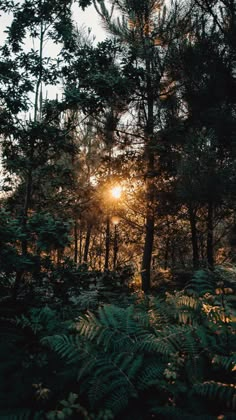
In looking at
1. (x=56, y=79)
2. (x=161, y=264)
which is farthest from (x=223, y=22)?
(x=161, y=264)

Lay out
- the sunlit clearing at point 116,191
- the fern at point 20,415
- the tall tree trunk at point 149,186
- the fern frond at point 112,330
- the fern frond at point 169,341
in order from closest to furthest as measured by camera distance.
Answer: the fern at point 20,415, the fern frond at point 169,341, the fern frond at point 112,330, the tall tree trunk at point 149,186, the sunlit clearing at point 116,191

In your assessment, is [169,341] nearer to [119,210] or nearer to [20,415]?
[20,415]

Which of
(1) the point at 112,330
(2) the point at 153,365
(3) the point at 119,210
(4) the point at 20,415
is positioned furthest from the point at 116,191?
(4) the point at 20,415

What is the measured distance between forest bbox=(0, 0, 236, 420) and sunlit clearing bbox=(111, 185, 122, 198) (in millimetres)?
50

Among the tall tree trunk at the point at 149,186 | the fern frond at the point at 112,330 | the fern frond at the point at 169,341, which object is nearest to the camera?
the fern frond at the point at 169,341

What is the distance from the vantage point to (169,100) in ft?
30.0

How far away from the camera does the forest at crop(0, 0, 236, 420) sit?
2.25 m

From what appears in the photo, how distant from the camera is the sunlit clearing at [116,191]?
10318 millimetres

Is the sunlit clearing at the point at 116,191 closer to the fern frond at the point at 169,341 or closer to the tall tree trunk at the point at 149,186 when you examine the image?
the tall tree trunk at the point at 149,186

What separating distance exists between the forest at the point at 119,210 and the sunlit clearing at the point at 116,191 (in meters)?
0.05

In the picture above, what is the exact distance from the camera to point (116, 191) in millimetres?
10500

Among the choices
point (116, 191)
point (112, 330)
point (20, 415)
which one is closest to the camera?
point (20, 415)

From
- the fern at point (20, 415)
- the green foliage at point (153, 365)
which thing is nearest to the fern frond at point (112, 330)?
the green foliage at point (153, 365)

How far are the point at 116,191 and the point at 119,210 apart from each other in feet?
2.72
